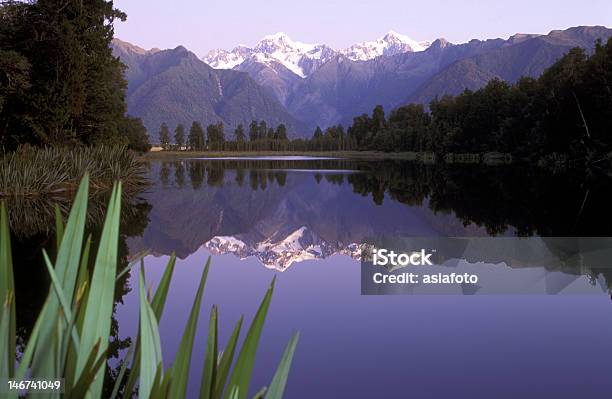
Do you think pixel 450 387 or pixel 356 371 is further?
pixel 356 371

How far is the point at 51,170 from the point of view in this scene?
20.7 m

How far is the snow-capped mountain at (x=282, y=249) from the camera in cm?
1242

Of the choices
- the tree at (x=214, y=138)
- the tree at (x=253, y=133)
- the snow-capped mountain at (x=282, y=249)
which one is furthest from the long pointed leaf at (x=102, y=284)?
the tree at (x=253, y=133)

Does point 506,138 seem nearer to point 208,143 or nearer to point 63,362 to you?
point 63,362

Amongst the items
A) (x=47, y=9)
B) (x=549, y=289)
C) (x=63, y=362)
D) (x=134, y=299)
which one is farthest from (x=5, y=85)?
(x=63, y=362)

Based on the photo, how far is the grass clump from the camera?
19.2 meters

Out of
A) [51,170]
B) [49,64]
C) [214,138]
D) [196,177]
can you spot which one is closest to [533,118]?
[196,177]

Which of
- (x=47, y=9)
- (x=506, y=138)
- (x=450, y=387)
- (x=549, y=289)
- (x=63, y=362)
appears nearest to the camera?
(x=63, y=362)

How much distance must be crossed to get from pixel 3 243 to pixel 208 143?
16585cm

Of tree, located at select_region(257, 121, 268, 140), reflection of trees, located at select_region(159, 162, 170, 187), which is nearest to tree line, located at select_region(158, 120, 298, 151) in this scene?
tree, located at select_region(257, 121, 268, 140)

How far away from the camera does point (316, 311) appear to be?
26.6 ft

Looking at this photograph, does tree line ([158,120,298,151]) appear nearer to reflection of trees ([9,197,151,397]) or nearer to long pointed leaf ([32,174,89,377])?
reflection of trees ([9,197,151,397])

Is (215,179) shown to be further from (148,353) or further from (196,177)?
(148,353)

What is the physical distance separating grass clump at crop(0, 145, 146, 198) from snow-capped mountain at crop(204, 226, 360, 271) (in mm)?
5249
